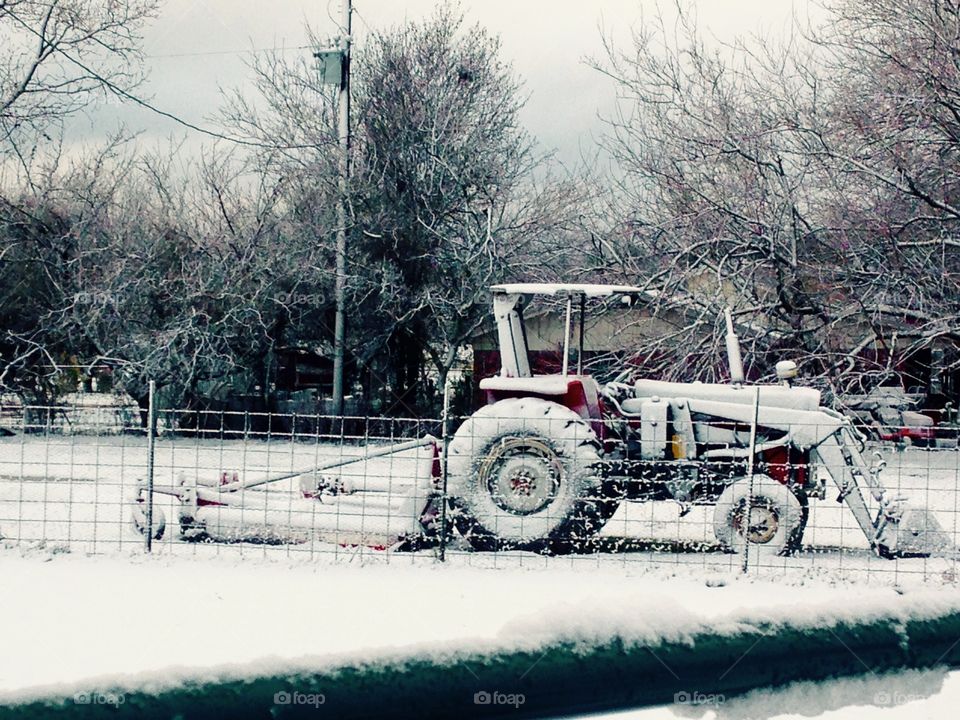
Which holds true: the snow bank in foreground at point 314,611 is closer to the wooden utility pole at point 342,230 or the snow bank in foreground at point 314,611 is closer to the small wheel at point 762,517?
the small wheel at point 762,517

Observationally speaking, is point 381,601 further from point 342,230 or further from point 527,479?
point 342,230

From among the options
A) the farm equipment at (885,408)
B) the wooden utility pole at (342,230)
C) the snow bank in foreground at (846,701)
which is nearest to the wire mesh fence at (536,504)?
the snow bank in foreground at (846,701)

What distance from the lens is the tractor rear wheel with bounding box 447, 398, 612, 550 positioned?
779cm

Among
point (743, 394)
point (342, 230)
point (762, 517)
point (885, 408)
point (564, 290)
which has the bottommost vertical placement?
point (762, 517)

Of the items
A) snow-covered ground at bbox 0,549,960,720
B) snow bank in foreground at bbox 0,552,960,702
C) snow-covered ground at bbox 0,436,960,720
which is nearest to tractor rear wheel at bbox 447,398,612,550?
snow-covered ground at bbox 0,436,960,720

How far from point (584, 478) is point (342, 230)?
12444 mm

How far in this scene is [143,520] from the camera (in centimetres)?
782

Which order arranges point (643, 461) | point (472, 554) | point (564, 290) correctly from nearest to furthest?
point (472, 554), point (643, 461), point (564, 290)

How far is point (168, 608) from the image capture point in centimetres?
546

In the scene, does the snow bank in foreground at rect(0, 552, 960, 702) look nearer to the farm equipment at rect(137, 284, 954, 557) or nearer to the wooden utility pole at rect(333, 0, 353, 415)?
the farm equipment at rect(137, 284, 954, 557)

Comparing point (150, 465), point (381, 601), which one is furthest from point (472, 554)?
point (150, 465)

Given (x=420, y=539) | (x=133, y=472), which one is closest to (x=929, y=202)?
(x=420, y=539)

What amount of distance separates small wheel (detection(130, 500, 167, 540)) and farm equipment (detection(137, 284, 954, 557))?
15 centimetres

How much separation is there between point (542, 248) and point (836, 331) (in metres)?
6.46
